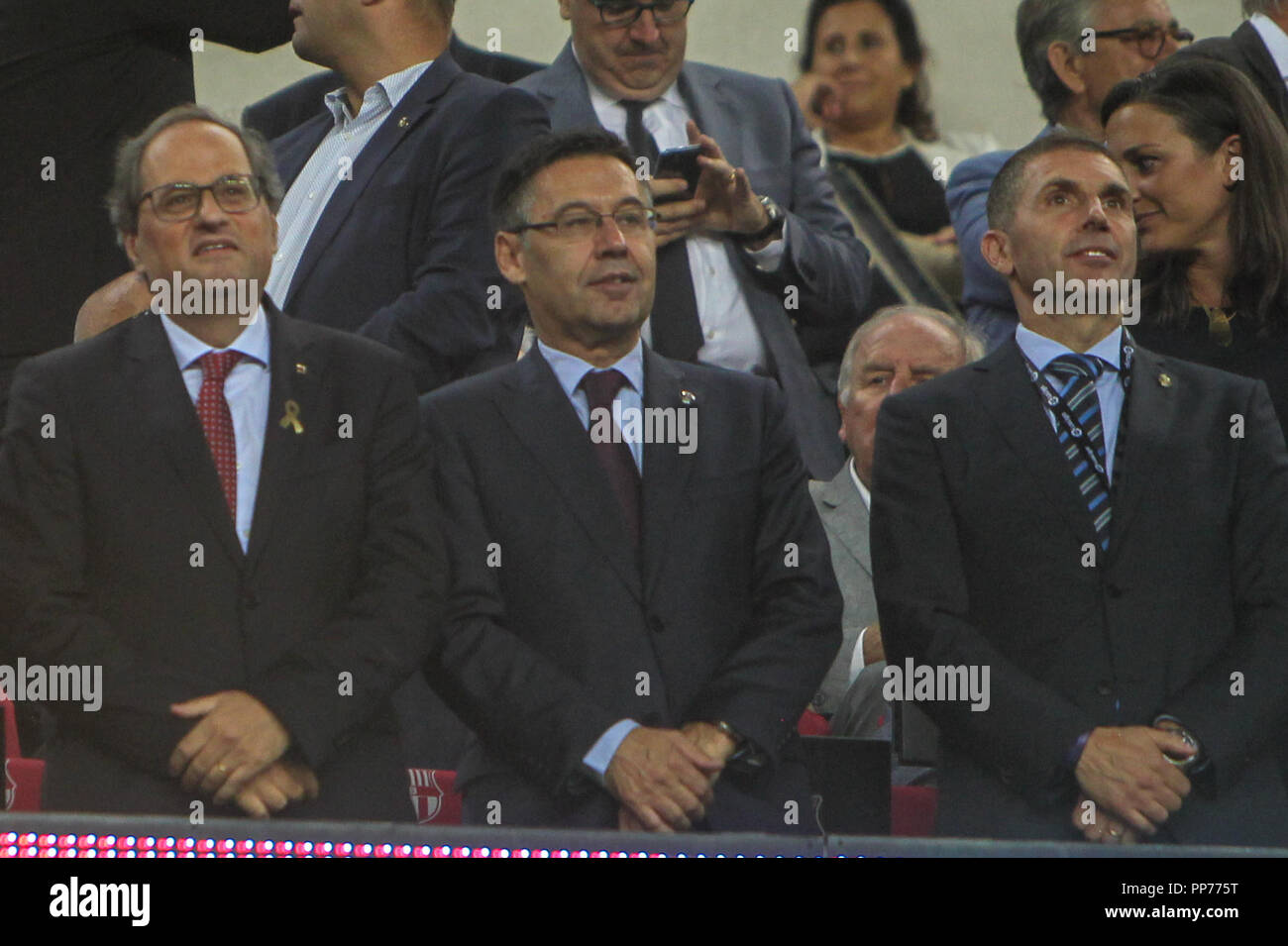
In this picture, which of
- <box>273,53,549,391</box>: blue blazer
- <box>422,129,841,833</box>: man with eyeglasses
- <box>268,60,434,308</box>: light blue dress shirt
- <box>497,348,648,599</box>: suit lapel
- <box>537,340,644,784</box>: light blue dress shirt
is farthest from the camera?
<box>268,60,434,308</box>: light blue dress shirt

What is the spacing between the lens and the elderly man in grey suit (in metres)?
4.02

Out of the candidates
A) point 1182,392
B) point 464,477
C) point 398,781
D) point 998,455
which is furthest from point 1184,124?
point 398,781

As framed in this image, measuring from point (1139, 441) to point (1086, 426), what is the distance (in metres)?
0.11

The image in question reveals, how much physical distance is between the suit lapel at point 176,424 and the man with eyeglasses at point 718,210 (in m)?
1.05

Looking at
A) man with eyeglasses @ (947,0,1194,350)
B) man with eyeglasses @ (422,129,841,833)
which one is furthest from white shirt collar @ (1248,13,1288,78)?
man with eyeglasses @ (422,129,841,833)

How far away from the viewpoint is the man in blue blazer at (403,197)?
4.02 meters

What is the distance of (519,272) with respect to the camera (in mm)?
3889

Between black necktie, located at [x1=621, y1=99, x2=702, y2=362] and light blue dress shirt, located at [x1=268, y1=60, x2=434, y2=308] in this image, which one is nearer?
light blue dress shirt, located at [x1=268, y1=60, x2=434, y2=308]

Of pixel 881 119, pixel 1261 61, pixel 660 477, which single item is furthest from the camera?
pixel 881 119

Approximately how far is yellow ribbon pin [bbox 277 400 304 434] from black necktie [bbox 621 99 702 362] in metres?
0.88

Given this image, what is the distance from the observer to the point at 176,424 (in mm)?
3559

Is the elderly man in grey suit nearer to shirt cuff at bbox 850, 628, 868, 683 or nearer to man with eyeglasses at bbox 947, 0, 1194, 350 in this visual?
shirt cuff at bbox 850, 628, 868, 683

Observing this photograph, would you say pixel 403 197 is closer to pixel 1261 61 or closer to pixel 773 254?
pixel 773 254

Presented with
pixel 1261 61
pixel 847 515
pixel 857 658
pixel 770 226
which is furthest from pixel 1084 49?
pixel 857 658
